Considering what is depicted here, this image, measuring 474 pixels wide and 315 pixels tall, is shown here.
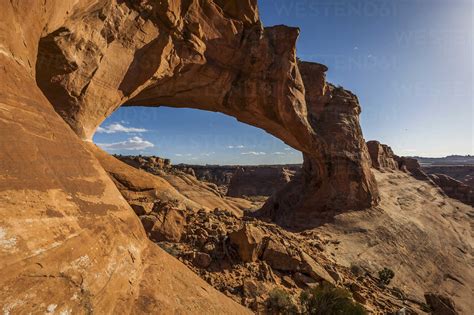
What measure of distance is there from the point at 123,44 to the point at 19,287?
423 inches

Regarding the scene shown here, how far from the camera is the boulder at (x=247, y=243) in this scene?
7.27 metres

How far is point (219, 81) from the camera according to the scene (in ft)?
54.9

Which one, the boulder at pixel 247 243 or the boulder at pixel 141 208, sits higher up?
the boulder at pixel 141 208

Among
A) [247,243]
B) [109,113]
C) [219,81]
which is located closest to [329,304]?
[247,243]

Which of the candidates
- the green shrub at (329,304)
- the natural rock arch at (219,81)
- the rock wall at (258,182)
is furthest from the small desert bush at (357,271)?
the rock wall at (258,182)

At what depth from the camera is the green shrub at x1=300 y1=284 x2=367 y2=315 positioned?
607cm

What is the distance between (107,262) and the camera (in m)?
3.20

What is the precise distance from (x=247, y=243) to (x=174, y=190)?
15.0ft

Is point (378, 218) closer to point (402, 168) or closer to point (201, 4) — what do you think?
point (201, 4)

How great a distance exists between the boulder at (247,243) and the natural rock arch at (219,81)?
6.79 meters

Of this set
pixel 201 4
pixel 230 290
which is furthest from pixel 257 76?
pixel 230 290

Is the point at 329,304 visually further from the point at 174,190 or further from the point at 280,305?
the point at 174,190

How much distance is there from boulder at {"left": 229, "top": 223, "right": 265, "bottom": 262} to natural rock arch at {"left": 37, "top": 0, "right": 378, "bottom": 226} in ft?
22.3

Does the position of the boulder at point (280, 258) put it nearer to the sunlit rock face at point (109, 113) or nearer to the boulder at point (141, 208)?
the sunlit rock face at point (109, 113)
